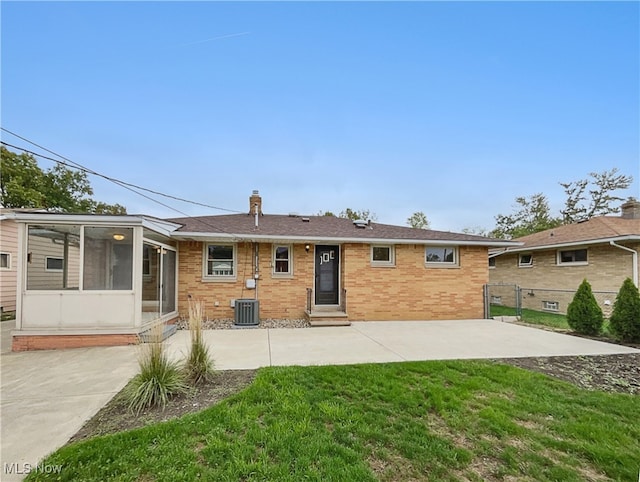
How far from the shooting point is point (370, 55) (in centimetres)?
995

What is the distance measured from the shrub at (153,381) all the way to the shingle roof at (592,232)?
1405cm

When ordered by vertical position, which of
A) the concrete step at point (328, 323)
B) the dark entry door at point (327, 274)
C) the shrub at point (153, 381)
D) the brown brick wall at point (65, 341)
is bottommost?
the concrete step at point (328, 323)

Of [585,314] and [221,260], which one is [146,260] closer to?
[221,260]

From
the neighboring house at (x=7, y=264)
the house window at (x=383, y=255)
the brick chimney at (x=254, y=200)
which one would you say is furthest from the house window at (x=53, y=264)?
the house window at (x=383, y=255)

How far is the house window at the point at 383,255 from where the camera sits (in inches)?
395

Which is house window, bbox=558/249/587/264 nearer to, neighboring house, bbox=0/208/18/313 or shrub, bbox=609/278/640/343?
shrub, bbox=609/278/640/343

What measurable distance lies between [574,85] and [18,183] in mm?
30047

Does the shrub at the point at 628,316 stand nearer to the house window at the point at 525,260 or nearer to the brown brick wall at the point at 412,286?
the brown brick wall at the point at 412,286

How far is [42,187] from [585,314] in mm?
31467

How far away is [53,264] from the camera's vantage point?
21.3ft

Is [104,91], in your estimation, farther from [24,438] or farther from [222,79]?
[24,438]

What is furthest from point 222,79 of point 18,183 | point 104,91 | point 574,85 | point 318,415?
point 18,183

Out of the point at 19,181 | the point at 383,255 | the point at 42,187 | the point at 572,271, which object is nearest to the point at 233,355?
the point at 383,255

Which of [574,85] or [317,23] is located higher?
[317,23]
